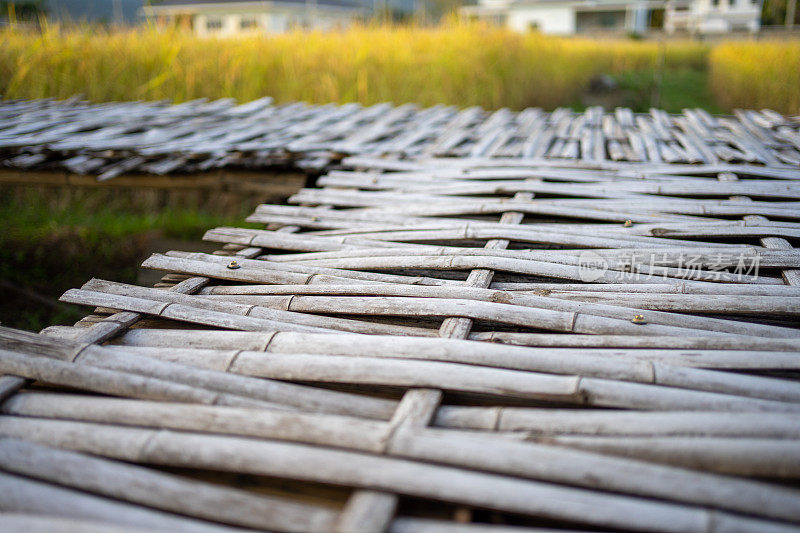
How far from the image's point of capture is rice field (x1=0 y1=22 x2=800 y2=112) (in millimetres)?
4281

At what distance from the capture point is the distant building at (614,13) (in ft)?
69.9

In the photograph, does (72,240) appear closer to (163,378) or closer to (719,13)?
(163,378)

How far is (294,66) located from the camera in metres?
4.84

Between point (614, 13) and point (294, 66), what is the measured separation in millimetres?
21397

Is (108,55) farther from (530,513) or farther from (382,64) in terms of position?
(530,513)

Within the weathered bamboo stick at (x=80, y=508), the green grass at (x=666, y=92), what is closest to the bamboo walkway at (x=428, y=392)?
the weathered bamboo stick at (x=80, y=508)

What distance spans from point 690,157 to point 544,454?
75.4 inches

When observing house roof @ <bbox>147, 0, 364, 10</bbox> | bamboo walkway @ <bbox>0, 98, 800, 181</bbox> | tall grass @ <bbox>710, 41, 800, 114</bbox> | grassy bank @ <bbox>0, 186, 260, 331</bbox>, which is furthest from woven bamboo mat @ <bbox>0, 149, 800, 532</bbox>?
house roof @ <bbox>147, 0, 364, 10</bbox>

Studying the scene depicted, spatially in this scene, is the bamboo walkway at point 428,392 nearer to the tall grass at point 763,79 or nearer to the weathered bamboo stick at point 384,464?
the weathered bamboo stick at point 384,464

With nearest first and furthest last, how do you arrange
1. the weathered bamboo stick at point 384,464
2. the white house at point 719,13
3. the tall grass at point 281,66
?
the weathered bamboo stick at point 384,464 → the tall grass at point 281,66 → the white house at point 719,13

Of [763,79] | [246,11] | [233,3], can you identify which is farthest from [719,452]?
[233,3]

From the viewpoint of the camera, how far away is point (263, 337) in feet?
3.59

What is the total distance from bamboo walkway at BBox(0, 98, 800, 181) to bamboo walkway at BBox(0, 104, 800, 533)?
0.96 m

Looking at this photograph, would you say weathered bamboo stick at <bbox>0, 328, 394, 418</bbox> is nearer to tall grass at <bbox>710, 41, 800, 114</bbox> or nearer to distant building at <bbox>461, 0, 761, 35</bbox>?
tall grass at <bbox>710, 41, 800, 114</bbox>
